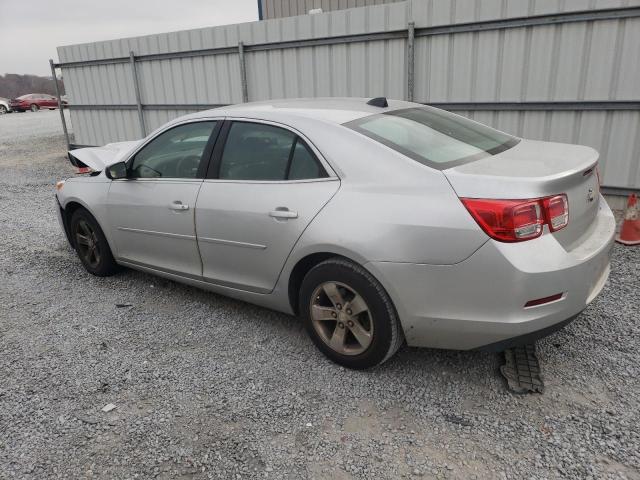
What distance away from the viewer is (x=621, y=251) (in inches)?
193

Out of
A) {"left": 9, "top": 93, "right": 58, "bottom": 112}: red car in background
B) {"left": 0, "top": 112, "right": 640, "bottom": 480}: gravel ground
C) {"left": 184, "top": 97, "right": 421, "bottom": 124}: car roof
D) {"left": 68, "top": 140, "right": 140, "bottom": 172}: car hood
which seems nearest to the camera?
{"left": 0, "top": 112, "right": 640, "bottom": 480}: gravel ground

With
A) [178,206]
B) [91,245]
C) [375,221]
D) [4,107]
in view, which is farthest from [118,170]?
[4,107]

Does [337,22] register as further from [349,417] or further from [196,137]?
[349,417]

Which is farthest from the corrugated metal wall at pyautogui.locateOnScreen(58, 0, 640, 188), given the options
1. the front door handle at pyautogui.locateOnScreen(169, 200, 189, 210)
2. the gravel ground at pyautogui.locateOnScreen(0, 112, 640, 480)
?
the front door handle at pyautogui.locateOnScreen(169, 200, 189, 210)

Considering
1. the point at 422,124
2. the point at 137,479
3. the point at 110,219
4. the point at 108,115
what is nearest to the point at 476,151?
the point at 422,124

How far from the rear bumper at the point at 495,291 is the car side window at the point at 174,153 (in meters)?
1.74

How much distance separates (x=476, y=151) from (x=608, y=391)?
1.53 metres

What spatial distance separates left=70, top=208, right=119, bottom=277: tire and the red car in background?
35.3 meters

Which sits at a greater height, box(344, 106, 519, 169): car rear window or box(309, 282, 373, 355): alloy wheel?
box(344, 106, 519, 169): car rear window

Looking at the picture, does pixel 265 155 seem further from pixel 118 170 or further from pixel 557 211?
pixel 557 211

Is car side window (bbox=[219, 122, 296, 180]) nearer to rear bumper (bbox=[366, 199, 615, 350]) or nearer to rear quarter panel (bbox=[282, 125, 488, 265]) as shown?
rear quarter panel (bbox=[282, 125, 488, 265])

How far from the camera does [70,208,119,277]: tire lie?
4.62 m

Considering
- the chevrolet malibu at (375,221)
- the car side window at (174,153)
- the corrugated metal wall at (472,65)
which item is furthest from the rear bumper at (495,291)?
the corrugated metal wall at (472,65)

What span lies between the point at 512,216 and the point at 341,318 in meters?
1.14
